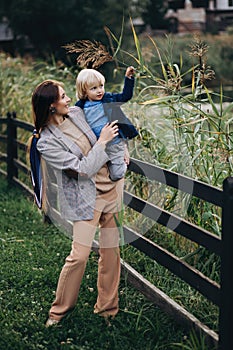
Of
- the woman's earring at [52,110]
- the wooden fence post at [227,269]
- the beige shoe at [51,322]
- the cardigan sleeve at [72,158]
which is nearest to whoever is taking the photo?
the wooden fence post at [227,269]

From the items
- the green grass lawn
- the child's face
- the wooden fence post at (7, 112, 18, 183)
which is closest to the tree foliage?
the wooden fence post at (7, 112, 18, 183)

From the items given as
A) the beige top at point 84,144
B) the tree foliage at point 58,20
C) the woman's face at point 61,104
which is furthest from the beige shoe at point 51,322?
the tree foliage at point 58,20

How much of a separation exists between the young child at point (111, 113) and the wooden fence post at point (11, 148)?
4486 mm

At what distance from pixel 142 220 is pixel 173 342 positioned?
1.69 m

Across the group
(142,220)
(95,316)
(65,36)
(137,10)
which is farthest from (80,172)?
(137,10)

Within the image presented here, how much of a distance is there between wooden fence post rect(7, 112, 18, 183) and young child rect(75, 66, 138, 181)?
4.49m

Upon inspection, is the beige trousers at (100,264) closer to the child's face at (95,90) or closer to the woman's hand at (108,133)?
the woman's hand at (108,133)

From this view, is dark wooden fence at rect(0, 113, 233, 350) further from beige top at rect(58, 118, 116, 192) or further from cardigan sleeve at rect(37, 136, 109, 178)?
cardigan sleeve at rect(37, 136, 109, 178)

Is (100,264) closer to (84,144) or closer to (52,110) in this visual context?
(84,144)

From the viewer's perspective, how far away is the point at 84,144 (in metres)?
4.17

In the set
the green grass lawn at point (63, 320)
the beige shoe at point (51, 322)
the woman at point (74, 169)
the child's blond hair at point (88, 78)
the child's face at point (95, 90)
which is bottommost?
the green grass lawn at point (63, 320)

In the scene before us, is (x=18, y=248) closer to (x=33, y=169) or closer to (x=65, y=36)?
(x=33, y=169)

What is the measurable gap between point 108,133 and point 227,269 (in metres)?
1.09

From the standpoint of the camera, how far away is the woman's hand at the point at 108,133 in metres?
4.07
